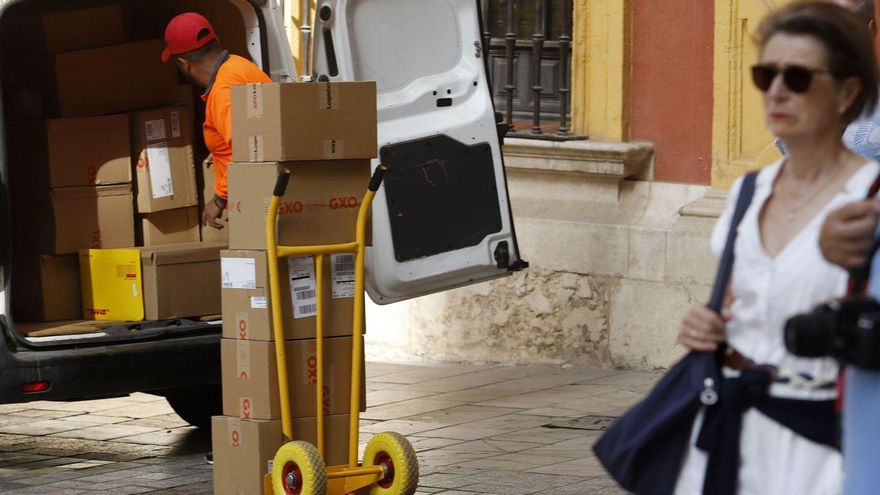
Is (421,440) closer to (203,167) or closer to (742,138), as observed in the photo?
(203,167)

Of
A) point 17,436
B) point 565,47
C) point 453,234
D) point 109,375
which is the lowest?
point 17,436

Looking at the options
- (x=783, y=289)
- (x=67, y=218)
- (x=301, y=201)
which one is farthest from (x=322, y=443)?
(x=783, y=289)

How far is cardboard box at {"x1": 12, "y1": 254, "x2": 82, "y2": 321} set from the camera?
7660 millimetres

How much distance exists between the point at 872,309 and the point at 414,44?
4282 millimetres

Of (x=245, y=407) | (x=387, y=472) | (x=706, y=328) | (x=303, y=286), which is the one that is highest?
(x=706, y=328)

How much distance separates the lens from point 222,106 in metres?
7.15

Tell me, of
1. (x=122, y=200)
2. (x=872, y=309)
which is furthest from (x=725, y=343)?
(x=122, y=200)

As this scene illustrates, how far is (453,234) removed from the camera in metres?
6.93

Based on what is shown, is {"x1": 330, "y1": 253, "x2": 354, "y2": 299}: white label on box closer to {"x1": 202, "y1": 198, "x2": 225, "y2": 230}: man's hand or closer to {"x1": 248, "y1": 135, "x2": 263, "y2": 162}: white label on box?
{"x1": 248, "y1": 135, "x2": 263, "y2": 162}: white label on box

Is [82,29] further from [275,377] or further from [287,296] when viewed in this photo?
[275,377]

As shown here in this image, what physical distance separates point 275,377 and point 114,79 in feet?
8.40

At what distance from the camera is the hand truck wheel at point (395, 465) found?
235 inches

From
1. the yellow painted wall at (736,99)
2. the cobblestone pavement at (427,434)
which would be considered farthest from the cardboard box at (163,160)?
the yellow painted wall at (736,99)

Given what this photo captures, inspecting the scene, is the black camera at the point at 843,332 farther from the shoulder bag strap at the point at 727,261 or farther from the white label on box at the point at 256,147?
the white label on box at the point at 256,147
